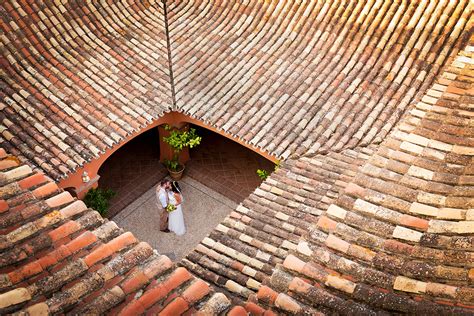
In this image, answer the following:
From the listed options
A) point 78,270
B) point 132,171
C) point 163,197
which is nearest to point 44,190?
point 78,270

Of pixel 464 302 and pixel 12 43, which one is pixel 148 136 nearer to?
pixel 12 43

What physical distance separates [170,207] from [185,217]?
1.05 metres

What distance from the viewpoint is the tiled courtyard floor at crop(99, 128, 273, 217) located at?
1220 centimetres

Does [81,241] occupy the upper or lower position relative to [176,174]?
lower

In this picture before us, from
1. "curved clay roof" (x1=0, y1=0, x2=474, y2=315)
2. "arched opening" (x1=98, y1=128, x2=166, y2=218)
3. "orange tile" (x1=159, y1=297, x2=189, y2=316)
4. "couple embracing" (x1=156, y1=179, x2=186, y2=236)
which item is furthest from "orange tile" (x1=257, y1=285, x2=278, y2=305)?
"arched opening" (x1=98, y1=128, x2=166, y2=218)

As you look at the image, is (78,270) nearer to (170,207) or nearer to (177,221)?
(170,207)

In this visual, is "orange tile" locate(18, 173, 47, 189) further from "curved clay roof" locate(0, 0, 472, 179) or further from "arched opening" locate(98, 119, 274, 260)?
"arched opening" locate(98, 119, 274, 260)

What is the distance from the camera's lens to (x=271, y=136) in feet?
29.8

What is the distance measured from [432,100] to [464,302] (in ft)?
8.83

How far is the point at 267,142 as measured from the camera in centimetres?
900

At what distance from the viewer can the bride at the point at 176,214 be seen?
10.5 metres

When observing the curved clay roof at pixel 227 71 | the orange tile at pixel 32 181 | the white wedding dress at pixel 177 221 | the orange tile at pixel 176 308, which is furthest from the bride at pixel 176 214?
the orange tile at pixel 176 308

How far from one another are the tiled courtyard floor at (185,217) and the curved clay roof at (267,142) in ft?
9.40

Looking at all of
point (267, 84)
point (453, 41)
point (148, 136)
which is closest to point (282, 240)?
point (267, 84)
